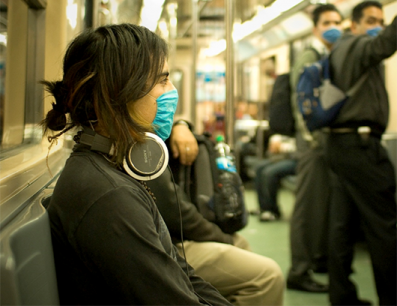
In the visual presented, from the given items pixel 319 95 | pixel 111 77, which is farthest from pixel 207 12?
pixel 111 77

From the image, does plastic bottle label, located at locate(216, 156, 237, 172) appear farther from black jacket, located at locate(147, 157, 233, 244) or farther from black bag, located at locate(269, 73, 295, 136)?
black bag, located at locate(269, 73, 295, 136)

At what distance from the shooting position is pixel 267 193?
5117 mm

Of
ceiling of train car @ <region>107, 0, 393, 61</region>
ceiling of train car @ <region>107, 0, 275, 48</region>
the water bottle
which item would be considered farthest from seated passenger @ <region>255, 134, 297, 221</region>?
the water bottle

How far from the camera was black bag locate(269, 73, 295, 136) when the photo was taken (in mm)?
3051

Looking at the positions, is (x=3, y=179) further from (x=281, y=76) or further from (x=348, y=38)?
(x=281, y=76)

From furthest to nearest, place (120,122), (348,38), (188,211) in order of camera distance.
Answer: (348,38) < (188,211) < (120,122)

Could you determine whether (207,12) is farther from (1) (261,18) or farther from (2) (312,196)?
(2) (312,196)

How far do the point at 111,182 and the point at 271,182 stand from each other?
438cm

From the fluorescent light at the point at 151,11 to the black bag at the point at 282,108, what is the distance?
5.92 feet

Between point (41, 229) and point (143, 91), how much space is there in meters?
0.43

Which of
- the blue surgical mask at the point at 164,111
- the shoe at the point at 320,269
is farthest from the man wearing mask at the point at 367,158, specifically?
the blue surgical mask at the point at 164,111

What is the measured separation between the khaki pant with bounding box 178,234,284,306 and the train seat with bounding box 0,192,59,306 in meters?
0.84

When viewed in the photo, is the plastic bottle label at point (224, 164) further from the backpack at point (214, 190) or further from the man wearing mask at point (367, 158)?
the man wearing mask at point (367, 158)

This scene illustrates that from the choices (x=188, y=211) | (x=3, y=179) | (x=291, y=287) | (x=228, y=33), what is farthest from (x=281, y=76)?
(x=3, y=179)
